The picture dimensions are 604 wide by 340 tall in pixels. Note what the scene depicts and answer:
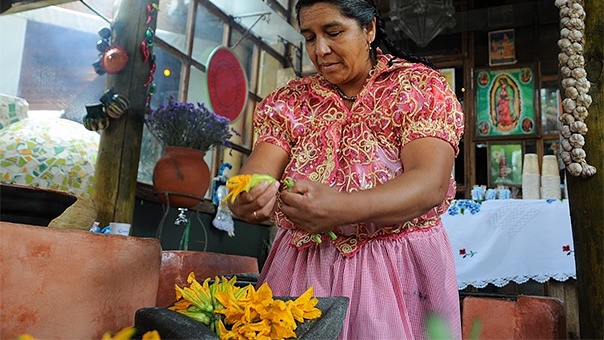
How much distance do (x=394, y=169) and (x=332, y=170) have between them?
5.8 inches

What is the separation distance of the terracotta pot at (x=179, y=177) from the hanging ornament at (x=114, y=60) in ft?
2.41

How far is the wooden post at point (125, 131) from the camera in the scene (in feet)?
8.99

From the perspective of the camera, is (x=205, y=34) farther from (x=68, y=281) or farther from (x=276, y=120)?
(x=68, y=281)

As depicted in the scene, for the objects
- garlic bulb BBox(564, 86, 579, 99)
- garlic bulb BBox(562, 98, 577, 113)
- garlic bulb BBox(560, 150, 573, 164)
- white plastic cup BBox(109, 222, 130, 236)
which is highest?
garlic bulb BBox(564, 86, 579, 99)

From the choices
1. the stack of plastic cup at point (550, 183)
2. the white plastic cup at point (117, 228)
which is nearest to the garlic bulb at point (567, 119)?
the white plastic cup at point (117, 228)

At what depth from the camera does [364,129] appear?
1280mm

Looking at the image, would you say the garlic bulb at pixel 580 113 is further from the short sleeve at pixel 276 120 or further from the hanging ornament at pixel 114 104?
the hanging ornament at pixel 114 104

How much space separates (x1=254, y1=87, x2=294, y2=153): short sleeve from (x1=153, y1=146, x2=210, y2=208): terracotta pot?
2.12 m

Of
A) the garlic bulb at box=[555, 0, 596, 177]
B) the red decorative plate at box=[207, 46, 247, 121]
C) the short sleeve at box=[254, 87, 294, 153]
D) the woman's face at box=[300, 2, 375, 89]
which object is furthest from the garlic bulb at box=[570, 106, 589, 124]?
the red decorative plate at box=[207, 46, 247, 121]

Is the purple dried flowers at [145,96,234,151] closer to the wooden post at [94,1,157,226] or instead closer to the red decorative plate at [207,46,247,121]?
the wooden post at [94,1,157,226]

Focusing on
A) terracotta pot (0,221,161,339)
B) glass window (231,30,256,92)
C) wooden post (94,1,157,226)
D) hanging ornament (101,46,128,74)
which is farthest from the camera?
glass window (231,30,256,92)

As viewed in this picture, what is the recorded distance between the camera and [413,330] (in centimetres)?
120

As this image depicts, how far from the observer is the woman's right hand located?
108 centimetres

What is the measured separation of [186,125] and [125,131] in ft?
2.09
